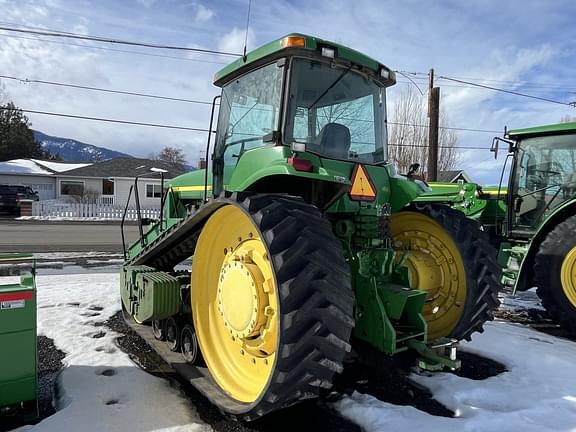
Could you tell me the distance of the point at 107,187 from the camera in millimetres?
38406

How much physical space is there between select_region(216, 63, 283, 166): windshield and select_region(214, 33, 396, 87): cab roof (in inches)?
3.1

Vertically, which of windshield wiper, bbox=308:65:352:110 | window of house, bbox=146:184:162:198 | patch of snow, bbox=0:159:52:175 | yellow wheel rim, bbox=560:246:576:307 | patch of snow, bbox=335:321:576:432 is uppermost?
patch of snow, bbox=0:159:52:175

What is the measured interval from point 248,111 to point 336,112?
2.56 ft

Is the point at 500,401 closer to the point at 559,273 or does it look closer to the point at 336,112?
the point at 336,112

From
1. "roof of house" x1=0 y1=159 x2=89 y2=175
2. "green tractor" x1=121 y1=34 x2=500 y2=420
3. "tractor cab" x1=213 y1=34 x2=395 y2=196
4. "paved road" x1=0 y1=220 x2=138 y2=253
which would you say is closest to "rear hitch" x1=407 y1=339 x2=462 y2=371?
"green tractor" x1=121 y1=34 x2=500 y2=420

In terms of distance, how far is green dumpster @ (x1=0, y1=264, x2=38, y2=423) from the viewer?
318 cm

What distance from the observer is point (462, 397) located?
374cm

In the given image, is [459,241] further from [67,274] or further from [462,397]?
[67,274]

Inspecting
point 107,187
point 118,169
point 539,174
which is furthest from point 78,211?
point 539,174

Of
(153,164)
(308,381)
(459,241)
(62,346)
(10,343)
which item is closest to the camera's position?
(308,381)

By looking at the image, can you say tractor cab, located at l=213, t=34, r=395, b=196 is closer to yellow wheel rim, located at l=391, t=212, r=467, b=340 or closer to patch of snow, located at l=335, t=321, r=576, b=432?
yellow wheel rim, located at l=391, t=212, r=467, b=340

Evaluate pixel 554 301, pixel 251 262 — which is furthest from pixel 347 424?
pixel 554 301

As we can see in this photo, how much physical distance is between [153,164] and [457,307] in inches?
1578

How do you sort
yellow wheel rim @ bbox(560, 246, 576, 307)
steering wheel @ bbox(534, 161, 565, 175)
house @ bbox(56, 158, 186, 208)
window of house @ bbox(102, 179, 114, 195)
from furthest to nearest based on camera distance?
window of house @ bbox(102, 179, 114, 195)
house @ bbox(56, 158, 186, 208)
steering wheel @ bbox(534, 161, 565, 175)
yellow wheel rim @ bbox(560, 246, 576, 307)
